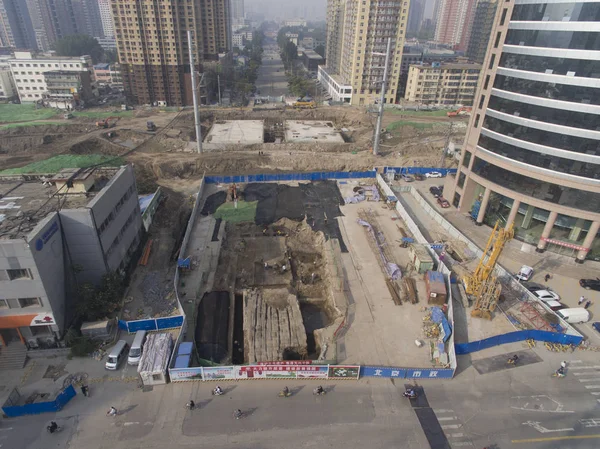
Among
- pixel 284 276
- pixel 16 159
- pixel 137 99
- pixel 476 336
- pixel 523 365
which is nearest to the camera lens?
pixel 523 365

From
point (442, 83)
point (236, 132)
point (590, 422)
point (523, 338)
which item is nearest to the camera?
point (590, 422)

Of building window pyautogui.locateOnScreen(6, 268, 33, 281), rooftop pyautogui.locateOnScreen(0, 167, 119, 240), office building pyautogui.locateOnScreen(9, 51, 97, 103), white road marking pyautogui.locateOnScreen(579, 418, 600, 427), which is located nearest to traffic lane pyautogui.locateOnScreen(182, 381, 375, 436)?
white road marking pyautogui.locateOnScreen(579, 418, 600, 427)

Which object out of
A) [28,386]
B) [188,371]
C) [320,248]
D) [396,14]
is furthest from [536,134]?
[396,14]

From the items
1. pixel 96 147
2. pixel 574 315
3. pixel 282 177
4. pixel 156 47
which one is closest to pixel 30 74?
pixel 156 47

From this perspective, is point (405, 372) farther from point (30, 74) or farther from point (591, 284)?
point (30, 74)

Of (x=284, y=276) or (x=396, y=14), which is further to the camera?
(x=396, y=14)

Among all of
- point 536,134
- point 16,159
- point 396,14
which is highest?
→ point 396,14

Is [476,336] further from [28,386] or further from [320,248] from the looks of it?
[28,386]
